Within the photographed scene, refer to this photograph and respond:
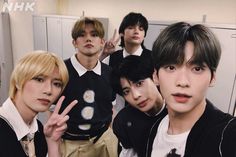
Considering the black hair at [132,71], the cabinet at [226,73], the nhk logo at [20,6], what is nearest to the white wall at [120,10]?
the nhk logo at [20,6]

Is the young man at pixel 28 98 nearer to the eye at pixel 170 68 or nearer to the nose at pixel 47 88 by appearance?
the nose at pixel 47 88

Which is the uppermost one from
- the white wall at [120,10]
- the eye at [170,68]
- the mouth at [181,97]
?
the white wall at [120,10]

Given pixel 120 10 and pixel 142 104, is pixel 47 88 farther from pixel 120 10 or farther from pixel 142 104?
pixel 120 10

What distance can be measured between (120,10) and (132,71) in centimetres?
220

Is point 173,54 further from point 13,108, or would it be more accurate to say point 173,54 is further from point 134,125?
point 13,108

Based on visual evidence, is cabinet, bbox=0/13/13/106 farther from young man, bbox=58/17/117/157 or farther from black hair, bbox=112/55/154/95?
black hair, bbox=112/55/154/95

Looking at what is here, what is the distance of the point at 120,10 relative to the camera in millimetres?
3109

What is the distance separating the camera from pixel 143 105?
1.07 metres

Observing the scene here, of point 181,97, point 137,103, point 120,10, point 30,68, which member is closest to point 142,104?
point 137,103

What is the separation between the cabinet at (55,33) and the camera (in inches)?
119

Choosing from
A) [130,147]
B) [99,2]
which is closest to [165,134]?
[130,147]

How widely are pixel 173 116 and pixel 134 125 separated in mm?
282

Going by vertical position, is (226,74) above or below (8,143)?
above

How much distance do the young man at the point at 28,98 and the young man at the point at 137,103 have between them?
12.5 inches
